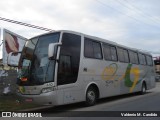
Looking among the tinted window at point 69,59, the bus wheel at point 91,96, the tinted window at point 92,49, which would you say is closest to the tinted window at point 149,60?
the tinted window at point 92,49

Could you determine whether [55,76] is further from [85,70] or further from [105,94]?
[105,94]

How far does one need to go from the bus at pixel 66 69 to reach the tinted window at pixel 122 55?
26.8 inches

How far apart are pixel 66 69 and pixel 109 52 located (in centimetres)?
449

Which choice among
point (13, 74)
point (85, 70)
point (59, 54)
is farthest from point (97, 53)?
point (13, 74)

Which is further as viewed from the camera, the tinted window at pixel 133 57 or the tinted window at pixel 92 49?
the tinted window at pixel 133 57

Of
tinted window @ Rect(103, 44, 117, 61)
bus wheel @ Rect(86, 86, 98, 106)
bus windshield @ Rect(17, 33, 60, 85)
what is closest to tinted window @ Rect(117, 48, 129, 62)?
tinted window @ Rect(103, 44, 117, 61)

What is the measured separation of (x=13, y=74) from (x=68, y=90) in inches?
300

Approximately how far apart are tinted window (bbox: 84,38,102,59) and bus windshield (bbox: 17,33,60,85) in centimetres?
195

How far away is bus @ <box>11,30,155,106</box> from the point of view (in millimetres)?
11266

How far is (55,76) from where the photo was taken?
36.9ft

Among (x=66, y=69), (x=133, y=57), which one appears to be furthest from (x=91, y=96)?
(x=133, y=57)

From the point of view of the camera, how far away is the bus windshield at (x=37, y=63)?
11336 millimetres

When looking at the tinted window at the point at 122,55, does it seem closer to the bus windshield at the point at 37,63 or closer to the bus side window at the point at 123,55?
the bus side window at the point at 123,55

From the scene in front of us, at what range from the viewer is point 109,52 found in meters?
15.8
